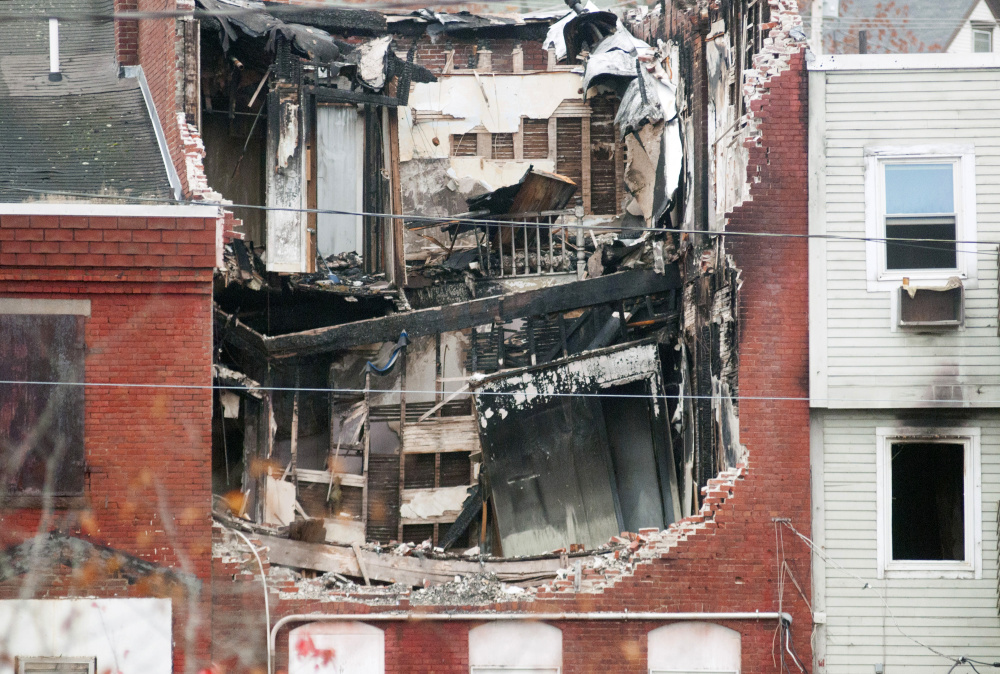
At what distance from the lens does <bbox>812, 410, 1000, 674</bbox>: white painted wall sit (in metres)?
10.7

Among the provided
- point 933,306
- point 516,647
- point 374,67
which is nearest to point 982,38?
point 933,306

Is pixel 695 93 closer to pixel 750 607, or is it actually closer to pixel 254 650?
pixel 750 607

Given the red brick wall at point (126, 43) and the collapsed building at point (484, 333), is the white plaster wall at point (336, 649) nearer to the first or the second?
the collapsed building at point (484, 333)

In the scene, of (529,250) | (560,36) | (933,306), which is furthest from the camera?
(560,36)

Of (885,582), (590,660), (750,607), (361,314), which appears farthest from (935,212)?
(361,314)

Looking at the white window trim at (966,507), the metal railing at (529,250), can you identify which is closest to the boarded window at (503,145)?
the metal railing at (529,250)

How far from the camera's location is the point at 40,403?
34.2ft

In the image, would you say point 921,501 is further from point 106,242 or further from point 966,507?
point 106,242

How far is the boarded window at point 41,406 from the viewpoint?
34.0 ft

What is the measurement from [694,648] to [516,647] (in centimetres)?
183

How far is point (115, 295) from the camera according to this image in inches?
416

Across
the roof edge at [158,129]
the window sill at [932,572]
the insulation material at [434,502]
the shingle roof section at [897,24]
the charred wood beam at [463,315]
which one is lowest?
the window sill at [932,572]

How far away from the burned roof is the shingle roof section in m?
13.6

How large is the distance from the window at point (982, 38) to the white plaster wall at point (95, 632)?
20996 mm
